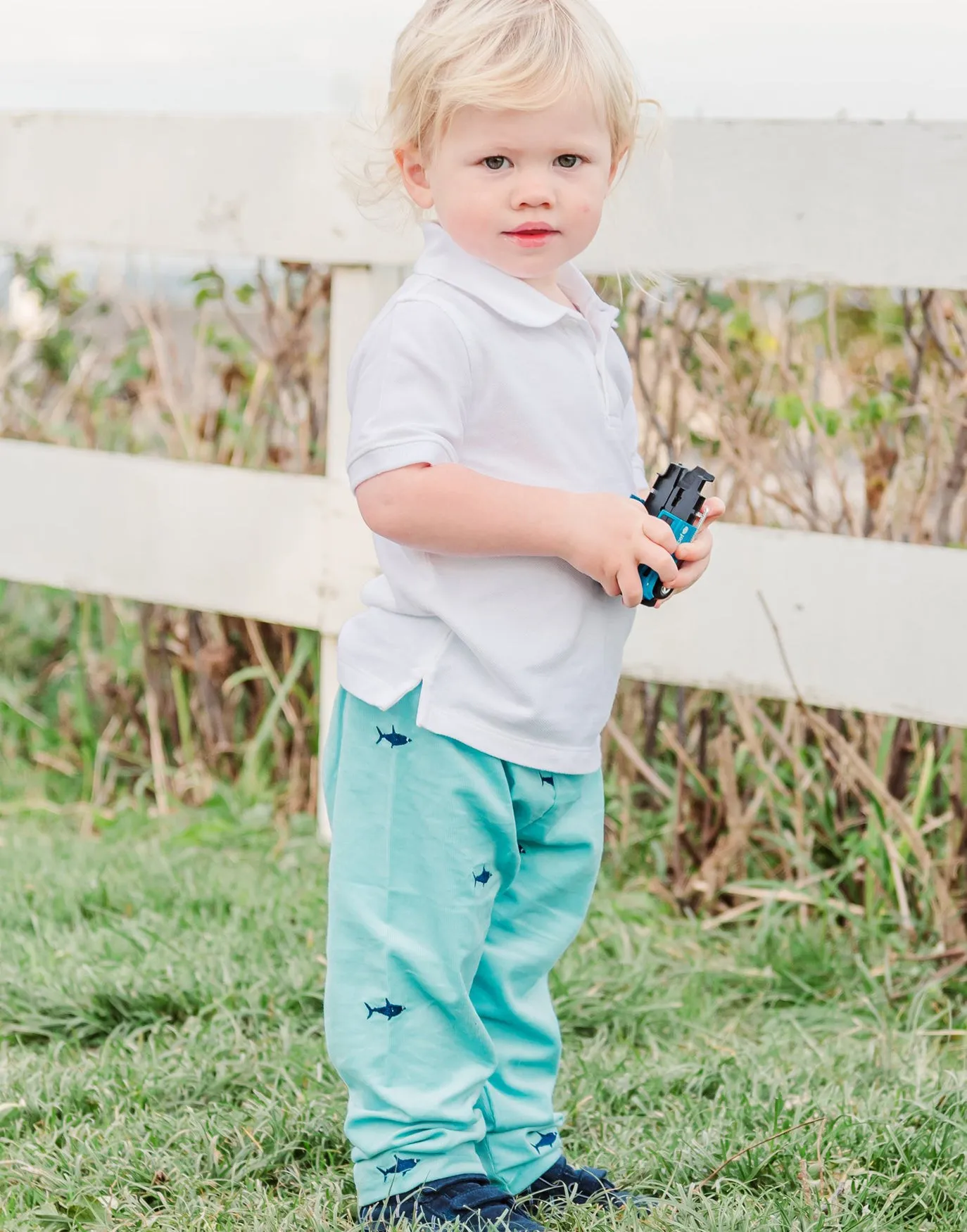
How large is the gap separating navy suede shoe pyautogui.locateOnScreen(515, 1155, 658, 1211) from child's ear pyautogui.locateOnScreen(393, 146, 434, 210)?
116 cm

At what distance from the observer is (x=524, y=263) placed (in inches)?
68.4

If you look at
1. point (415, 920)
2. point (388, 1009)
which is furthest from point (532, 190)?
point (388, 1009)

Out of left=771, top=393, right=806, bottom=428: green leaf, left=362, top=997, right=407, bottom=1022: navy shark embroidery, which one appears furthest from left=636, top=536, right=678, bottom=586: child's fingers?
left=771, top=393, right=806, bottom=428: green leaf

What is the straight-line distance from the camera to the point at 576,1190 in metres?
1.92

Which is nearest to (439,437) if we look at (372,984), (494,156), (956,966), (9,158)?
(494,156)

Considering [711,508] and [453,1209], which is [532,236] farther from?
[453,1209]

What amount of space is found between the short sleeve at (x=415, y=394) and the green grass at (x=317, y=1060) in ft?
2.94

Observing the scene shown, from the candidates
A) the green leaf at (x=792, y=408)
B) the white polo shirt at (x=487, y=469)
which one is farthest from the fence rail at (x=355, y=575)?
the white polo shirt at (x=487, y=469)

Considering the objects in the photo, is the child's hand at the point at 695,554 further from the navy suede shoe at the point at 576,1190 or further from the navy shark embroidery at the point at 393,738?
the navy suede shoe at the point at 576,1190

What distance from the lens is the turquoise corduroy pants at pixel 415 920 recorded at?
179 cm

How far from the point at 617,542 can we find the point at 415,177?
49 centimetres

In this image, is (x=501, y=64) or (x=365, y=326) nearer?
(x=501, y=64)

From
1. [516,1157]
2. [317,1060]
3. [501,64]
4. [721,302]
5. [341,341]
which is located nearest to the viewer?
[501,64]

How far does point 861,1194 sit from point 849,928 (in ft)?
3.36
